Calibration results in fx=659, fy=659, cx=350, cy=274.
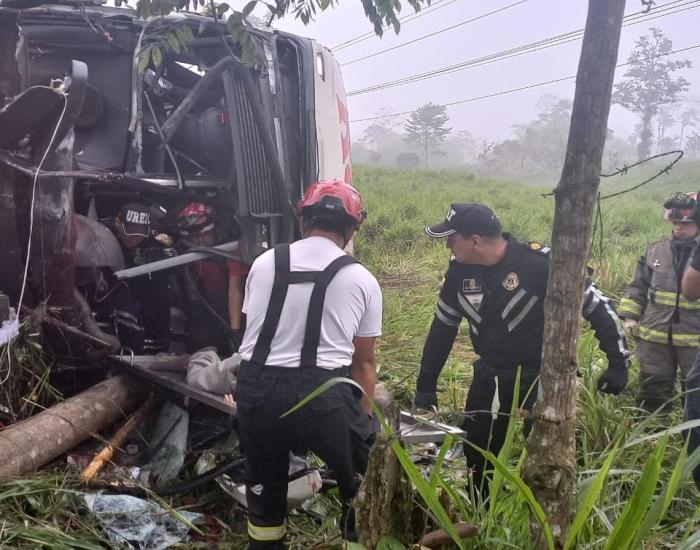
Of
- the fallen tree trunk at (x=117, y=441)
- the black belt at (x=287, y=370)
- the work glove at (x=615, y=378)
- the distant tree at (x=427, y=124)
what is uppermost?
the distant tree at (x=427, y=124)

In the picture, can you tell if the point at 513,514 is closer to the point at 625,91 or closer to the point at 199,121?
the point at 199,121

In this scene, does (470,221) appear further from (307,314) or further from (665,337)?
(665,337)

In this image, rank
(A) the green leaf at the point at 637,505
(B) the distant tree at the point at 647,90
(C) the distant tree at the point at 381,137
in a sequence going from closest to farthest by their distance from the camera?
(A) the green leaf at the point at 637,505 → (B) the distant tree at the point at 647,90 → (C) the distant tree at the point at 381,137

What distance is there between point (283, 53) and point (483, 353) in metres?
2.24

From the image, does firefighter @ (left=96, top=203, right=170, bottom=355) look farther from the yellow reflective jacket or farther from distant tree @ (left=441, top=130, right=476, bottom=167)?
distant tree @ (left=441, top=130, right=476, bottom=167)

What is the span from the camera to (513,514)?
1.57 meters

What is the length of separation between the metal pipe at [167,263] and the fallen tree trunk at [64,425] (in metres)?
0.56

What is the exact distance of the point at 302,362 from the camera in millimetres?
2127

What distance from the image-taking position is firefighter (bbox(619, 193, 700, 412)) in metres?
3.79

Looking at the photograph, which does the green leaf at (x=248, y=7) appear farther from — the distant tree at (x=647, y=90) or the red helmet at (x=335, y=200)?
the distant tree at (x=647, y=90)

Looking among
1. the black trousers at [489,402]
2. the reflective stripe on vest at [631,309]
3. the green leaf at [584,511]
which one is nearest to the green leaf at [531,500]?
the green leaf at [584,511]

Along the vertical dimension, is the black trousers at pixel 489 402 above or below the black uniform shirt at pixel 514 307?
below

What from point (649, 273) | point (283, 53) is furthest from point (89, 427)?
point (649, 273)

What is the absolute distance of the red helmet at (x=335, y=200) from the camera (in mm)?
2346
